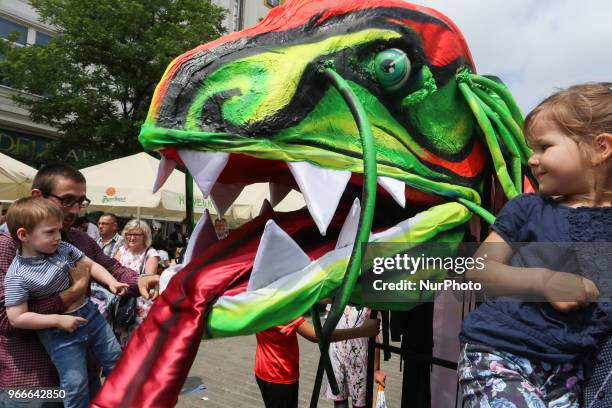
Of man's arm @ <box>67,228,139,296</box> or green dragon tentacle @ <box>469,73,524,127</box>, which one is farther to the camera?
man's arm @ <box>67,228,139,296</box>

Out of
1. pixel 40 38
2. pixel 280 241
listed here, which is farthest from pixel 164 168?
pixel 40 38

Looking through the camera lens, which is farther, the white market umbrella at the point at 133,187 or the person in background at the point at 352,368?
the white market umbrella at the point at 133,187

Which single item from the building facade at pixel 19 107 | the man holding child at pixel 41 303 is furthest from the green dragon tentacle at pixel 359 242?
the building facade at pixel 19 107

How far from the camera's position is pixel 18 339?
86.8 inches

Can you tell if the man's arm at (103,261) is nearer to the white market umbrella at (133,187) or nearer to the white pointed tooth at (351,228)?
the white pointed tooth at (351,228)

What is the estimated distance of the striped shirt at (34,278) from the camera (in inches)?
83.4

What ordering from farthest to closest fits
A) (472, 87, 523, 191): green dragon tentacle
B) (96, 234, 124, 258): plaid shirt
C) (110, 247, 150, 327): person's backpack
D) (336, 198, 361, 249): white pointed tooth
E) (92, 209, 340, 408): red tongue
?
(96, 234, 124, 258): plaid shirt, (110, 247, 150, 327): person's backpack, (472, 87, 523, 191): green dragon tentacle, (336, 198, 361, 249): white pointed tooth, (92, 209, 340, 408): red tongue

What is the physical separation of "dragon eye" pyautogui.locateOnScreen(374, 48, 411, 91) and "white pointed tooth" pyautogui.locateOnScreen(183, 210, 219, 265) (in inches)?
27.6

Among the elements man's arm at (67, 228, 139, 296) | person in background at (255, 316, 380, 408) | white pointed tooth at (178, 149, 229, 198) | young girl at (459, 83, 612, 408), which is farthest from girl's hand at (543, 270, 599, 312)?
person in background at (255, 316, 380, 408)

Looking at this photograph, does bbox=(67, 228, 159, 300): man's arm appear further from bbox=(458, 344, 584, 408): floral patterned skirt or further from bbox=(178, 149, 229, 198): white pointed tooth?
bbox=(458, 344, 584, 408): floral patterned skirt

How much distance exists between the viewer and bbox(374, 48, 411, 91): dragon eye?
1604 millimetres

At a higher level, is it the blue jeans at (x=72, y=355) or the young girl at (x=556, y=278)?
the young girl at (x=556, y=278)

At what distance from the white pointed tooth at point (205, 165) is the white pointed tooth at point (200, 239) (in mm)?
305

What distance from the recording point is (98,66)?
1494cm
